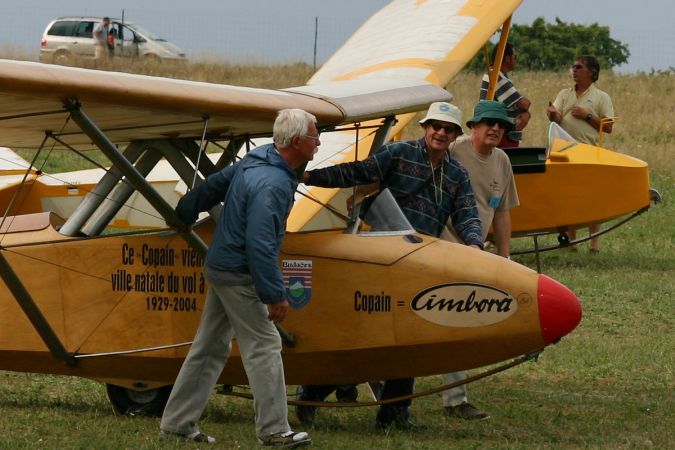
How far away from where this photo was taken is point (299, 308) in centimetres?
779

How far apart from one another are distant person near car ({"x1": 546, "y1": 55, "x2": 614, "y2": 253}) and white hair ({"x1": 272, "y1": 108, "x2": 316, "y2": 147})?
8.75 m

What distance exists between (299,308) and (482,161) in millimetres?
1628

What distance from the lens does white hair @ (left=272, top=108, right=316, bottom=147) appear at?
704cm

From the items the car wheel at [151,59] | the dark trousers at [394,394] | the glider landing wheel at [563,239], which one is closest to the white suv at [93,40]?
the car wheel at [151,59]

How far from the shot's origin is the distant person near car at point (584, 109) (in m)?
15.5

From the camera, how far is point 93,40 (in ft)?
126

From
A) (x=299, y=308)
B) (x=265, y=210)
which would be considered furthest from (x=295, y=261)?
(x=265, y=210)

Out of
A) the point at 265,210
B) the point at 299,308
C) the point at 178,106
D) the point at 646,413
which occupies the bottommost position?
the point at 646,413

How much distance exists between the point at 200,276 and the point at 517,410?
2.30 meters

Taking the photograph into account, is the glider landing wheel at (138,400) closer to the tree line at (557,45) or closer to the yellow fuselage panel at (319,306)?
the yellow fuselage panel at (319,306)

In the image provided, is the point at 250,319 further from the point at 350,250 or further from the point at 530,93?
the point at 530,93

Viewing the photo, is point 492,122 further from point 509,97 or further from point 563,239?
point 563,239

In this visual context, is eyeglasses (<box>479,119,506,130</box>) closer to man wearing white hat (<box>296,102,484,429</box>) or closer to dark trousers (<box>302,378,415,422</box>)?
man wearing white hat (<box>296,102,484,429</box>)

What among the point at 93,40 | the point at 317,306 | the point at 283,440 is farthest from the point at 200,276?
the point at 93,40
